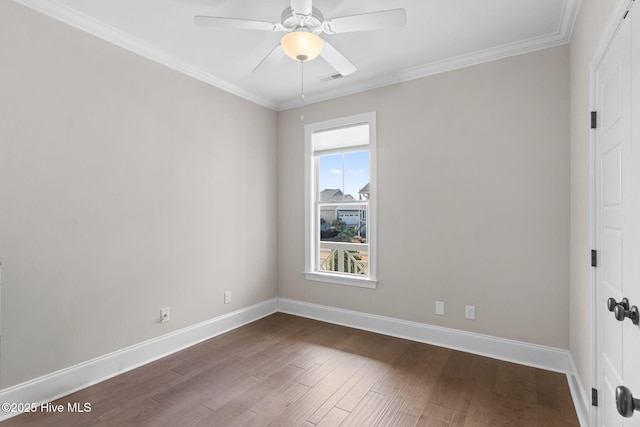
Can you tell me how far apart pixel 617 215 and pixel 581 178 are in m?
0.89

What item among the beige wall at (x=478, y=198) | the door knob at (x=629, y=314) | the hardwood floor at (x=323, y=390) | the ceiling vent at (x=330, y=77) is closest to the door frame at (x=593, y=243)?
the hardwood floor at (x=323, y=390)

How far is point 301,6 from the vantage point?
6.06ft

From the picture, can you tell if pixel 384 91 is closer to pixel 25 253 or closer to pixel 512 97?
pixel 512 97

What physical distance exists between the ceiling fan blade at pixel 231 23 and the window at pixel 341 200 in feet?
5.81

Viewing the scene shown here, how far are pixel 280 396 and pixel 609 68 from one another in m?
2.75

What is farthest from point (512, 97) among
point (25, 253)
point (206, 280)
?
point (25, 253)

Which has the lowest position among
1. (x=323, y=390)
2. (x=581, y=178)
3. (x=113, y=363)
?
(x=323, y=390)

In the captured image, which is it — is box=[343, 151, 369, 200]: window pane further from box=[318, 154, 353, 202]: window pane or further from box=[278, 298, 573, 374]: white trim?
box=[278, 298, 573, 374]: white trim

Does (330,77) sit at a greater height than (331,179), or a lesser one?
greater

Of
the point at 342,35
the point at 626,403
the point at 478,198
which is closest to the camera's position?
the point at 626,403

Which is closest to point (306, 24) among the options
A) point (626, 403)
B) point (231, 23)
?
point (231, 23)

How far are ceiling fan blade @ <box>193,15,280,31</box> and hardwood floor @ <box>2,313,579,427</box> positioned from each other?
253 cm

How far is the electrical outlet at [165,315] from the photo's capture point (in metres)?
2.93

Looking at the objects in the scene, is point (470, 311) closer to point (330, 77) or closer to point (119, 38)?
point (330, 77)
